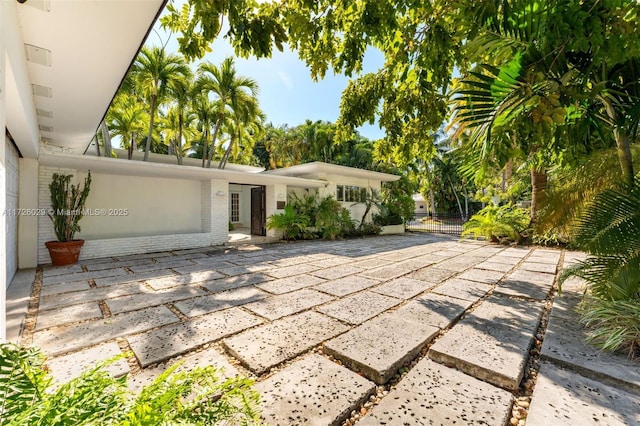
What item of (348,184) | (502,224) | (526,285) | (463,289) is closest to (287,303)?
(463,289)

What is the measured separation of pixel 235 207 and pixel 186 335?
14.0 meters

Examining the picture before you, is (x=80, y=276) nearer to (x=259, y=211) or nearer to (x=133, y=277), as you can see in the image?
(x=133, y=277)

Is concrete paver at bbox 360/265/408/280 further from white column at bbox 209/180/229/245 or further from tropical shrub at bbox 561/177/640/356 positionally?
white column at bbox 209/180/229/245

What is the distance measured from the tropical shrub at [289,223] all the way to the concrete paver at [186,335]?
6.71 metres

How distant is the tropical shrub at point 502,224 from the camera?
8.72m

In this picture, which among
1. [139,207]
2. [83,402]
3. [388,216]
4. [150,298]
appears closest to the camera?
[83,402]

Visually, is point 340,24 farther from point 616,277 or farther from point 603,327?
point 603,327

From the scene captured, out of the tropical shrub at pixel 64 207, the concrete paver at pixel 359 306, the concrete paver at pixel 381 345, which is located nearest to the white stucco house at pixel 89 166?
the tropical shrub at pixel 64 207

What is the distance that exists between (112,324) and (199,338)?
1111 millimetres

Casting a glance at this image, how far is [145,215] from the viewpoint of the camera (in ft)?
27.9

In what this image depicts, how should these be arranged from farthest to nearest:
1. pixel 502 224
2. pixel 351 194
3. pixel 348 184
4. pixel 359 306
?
1. pixel 351 194
2. pixel 348 184
3. pixel 502 224
4. pixel 359 306

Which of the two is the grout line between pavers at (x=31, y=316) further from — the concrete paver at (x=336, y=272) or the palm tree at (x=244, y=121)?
the palm tree at (x=244, y=121)

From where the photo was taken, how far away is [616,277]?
238cm

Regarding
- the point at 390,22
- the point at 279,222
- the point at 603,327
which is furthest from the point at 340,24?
the point at 279,222
